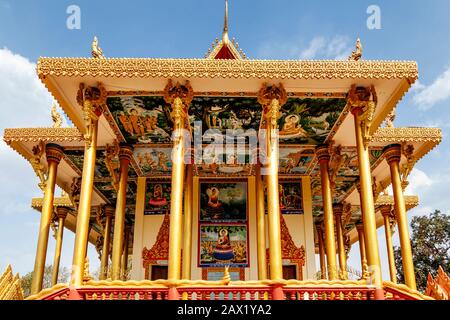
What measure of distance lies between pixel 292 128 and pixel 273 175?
364cm

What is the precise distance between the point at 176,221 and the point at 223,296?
1.96m

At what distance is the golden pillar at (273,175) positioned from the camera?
917 centimetres

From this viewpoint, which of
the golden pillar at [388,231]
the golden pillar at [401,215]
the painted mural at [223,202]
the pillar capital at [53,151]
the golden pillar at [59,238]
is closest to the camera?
the golden pillar at [401,215]

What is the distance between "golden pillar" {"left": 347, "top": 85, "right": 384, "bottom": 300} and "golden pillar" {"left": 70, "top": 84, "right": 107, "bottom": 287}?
6.17m

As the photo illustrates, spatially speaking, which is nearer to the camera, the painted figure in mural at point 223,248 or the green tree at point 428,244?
the painted figure in mural at point 223,248

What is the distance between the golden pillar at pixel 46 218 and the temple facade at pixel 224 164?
0.03 m

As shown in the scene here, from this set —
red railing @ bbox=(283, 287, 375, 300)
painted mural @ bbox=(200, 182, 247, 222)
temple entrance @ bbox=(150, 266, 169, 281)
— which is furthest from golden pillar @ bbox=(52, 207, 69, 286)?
red railing @ bbox=(283, 287, 375, 300)

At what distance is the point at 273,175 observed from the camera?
9.84m

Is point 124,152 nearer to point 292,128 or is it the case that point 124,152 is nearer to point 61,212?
point 292,128

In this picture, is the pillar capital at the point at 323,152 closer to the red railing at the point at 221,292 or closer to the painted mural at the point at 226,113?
the painted mural at the point at 226,113

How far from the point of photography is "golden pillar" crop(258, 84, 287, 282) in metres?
9.17

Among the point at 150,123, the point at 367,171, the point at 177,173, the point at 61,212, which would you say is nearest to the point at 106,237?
the point at 61,212

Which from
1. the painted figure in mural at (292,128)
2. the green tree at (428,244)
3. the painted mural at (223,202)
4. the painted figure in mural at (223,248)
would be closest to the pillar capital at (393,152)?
the painted figure in mural at (292,128)

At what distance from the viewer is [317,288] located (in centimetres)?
846
